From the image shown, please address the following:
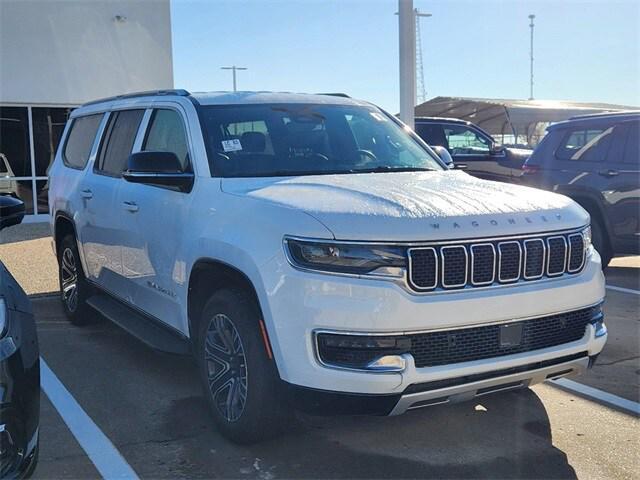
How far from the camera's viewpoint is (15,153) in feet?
48.0

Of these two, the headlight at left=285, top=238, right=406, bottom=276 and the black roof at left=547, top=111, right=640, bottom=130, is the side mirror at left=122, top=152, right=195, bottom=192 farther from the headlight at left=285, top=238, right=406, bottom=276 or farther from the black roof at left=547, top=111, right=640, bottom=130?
the black roof at left=547, top=111, right=640, bottom=130

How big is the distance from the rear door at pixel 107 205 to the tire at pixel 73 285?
28 centimetres

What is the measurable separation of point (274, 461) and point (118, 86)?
13.2 meters

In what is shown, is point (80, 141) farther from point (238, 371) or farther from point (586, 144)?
point (586, 144)

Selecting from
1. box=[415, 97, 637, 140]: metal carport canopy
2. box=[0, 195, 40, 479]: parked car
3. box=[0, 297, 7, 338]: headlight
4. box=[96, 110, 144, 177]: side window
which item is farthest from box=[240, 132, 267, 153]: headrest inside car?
box=[415, 97, 637, 140]: metal carport canopy

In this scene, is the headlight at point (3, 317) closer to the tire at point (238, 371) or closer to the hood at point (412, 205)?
the tire at point (238, 371)

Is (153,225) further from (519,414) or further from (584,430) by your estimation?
(584,430)

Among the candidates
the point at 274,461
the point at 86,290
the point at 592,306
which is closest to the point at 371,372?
the point at 274,461

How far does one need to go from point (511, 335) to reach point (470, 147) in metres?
11.1

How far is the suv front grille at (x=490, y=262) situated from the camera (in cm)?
308

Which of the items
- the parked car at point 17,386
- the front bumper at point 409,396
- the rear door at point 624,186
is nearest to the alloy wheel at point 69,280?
the parked car at point 17,386

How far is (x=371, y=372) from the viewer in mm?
3029

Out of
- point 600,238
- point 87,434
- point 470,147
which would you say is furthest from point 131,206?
point 470,147

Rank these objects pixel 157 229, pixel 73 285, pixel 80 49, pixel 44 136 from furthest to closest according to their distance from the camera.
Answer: pixel 44 136 < pixel 80 49 < pixel 73 285 < pixel 157 229
